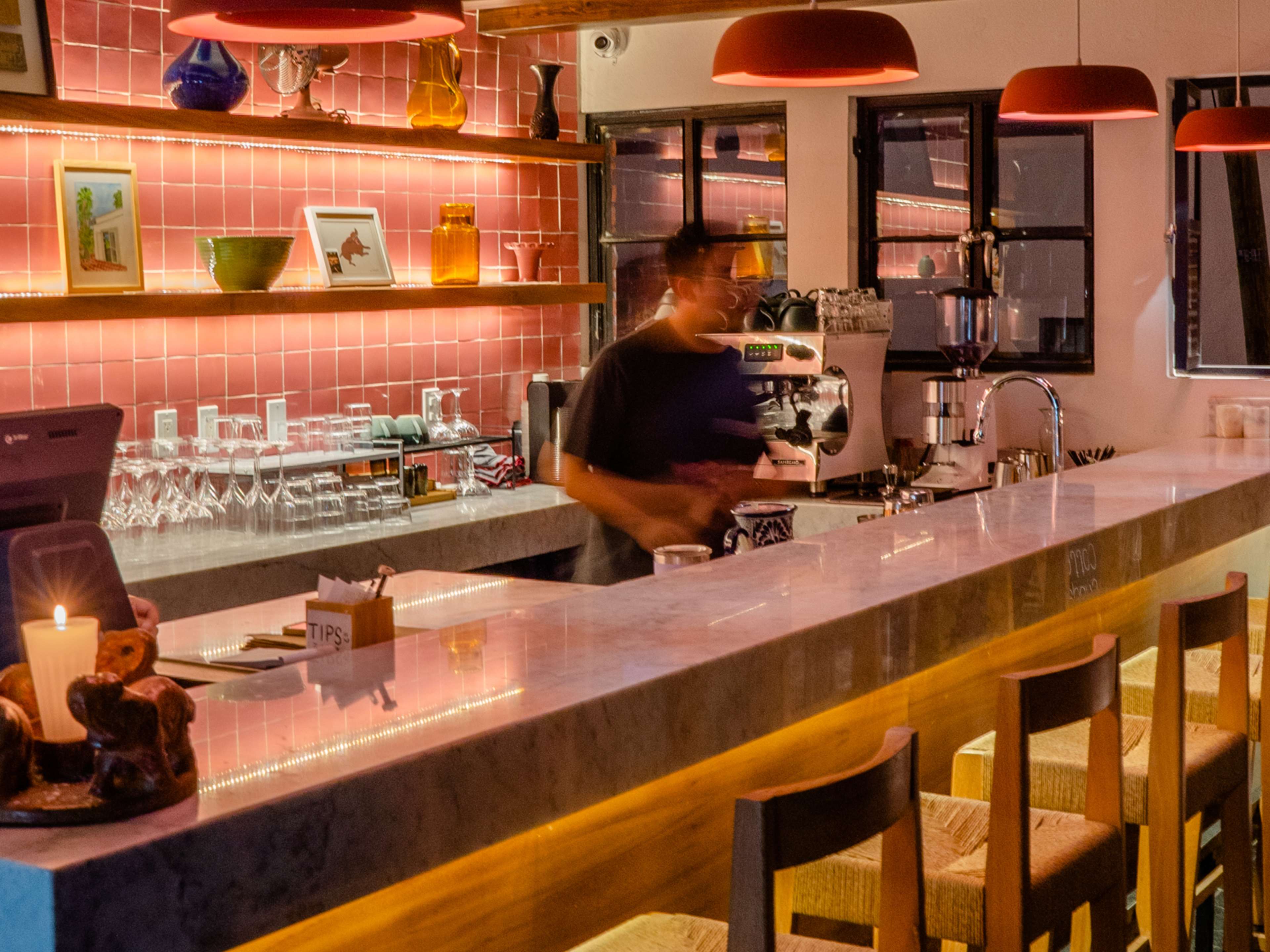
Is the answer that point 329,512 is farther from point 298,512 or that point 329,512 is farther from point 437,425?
point 437,425

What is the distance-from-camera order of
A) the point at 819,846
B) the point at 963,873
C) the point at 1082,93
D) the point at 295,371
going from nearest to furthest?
the point at 819,846, the point at 963,873, the point at 1082,93, the point at 295,371

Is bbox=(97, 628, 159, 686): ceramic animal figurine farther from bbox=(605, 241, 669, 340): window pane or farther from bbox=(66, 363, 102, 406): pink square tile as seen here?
bbox=(605, 241, 669, 340): window pane

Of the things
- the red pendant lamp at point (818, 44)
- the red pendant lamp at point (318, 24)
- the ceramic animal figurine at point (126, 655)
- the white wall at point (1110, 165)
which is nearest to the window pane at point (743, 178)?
the white wall at point (1110, 165)

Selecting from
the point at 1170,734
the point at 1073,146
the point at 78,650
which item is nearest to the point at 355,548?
the point at 1170,734

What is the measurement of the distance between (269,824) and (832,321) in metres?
4.36

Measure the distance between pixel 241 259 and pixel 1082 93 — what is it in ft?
8.31

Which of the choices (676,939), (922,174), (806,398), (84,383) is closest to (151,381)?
(84,383)

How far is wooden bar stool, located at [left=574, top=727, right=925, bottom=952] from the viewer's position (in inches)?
59.4

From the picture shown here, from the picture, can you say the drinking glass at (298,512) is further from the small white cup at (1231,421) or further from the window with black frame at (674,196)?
the small white cup at (1231,421)

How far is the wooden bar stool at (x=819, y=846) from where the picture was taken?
1508mm

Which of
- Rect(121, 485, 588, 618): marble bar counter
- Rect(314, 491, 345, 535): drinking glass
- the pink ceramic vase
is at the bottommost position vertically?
Rect(121, 485, 588, 618): marble bar counter

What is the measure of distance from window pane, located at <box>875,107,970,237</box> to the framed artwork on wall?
3.33 meters

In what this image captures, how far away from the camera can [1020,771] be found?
2.01 meters

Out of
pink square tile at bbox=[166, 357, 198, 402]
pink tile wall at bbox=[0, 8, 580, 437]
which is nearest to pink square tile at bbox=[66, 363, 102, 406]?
pink tile wall at bbox=[0, 8, 580, 437]
